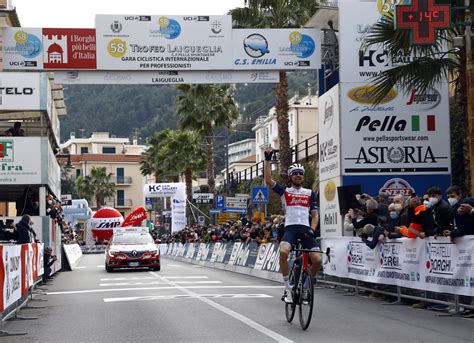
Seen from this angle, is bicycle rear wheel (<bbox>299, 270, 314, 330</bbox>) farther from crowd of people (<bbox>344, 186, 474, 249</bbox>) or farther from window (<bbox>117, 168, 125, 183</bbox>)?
window (<bbox>117, 168, 125, 183</bbox>)

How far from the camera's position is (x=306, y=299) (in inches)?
434

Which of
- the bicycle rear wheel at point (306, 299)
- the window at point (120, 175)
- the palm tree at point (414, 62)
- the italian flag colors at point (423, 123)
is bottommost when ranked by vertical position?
the bicycle rear wheel at point (306, 299)

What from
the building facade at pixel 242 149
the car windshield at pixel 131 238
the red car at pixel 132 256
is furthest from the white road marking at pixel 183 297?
the building facade at pixel 242 149

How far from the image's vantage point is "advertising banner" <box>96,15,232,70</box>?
26484 millimetres

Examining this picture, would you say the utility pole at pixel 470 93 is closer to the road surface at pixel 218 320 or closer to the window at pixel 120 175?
the road surface at pixel 218 320

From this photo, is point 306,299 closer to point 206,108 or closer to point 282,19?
point 282,19

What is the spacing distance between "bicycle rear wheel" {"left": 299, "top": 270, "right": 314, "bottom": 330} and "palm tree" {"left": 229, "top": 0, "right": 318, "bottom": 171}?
22814 mm

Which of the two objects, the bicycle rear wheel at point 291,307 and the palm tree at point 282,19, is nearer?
the bicycle rear wheel at point 291,307

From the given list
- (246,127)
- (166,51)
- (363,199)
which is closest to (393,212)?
(363,199)

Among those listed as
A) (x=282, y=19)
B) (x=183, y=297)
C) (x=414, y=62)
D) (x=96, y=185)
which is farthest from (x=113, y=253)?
(x=96, y=185)

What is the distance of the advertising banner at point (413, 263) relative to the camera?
13.0 m

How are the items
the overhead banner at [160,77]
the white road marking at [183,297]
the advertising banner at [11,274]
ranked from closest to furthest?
the advertising banner at [11,274]
the white road marking at [183,297]
the overhead banner at [160,77]

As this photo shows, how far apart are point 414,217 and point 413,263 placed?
80cm

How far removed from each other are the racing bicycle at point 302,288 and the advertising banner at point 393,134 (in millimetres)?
12469
